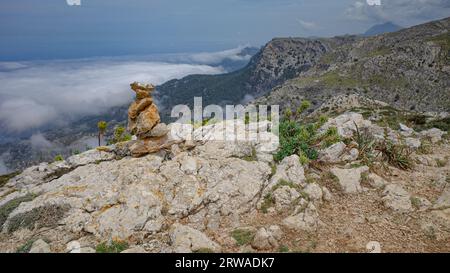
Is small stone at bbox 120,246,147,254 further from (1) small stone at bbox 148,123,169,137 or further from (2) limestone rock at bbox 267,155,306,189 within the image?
(1) small stone at bbox 148,123,169,137

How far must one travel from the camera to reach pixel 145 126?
14.8 m

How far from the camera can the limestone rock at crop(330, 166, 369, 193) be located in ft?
43.4

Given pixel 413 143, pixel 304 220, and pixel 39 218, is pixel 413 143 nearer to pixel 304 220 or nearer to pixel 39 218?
pixel 304 220

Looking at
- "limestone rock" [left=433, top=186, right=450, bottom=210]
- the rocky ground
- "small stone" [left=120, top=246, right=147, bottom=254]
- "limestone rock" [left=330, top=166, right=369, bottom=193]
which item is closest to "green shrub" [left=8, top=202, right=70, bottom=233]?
the rocky ground

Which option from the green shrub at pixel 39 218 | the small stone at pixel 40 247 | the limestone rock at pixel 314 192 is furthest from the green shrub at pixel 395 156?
the small stone at pixel 40 247

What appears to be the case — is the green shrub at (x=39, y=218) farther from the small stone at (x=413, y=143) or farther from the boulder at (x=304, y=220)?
the small stone at (x=413, y=143)

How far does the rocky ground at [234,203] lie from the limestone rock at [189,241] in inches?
1.5

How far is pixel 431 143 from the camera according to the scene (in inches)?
757

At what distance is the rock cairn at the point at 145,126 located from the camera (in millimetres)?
14820

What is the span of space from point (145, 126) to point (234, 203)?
5727mm

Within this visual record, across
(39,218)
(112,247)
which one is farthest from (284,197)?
(39,218)

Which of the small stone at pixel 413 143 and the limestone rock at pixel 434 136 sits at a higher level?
the small stone at pixel 413 143

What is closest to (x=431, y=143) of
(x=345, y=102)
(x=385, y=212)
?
(x=385, y=212)

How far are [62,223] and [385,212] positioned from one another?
39.1ft
